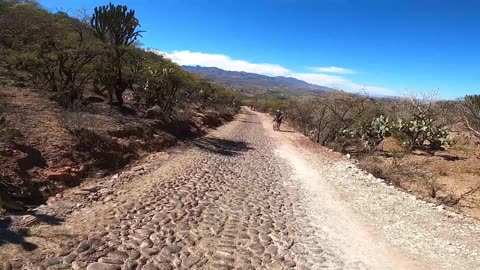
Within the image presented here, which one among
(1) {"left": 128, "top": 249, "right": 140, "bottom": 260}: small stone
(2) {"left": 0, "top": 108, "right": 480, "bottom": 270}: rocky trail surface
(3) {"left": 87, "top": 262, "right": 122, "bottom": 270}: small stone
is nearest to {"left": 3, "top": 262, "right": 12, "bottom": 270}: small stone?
(2) {"left": 0, "top": 108, "right": 480, "bottom": 270}: rocky trail surface

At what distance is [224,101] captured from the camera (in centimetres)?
5450

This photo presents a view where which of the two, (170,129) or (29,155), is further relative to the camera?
(170,129)

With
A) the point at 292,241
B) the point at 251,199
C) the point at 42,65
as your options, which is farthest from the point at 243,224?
the point at 42,65

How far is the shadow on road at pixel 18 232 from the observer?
5676 millimetres

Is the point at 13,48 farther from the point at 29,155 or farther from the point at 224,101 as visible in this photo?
the point at 224,101

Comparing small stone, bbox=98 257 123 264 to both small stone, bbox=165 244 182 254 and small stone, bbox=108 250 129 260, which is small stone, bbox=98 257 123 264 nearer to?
small stone, bbox=108 250 129 260

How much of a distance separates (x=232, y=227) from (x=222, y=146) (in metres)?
10.5

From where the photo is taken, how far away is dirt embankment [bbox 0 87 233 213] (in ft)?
25.9

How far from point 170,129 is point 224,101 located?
36.6 meters

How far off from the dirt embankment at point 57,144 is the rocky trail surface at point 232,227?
57 centimetres

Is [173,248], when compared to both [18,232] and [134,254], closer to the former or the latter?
[134,254]

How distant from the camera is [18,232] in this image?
20.0ft

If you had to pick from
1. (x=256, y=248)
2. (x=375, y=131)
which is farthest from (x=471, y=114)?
(x=256, y=248)

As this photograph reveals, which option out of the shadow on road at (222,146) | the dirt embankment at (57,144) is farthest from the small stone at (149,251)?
the shadow on road at (222,146)
